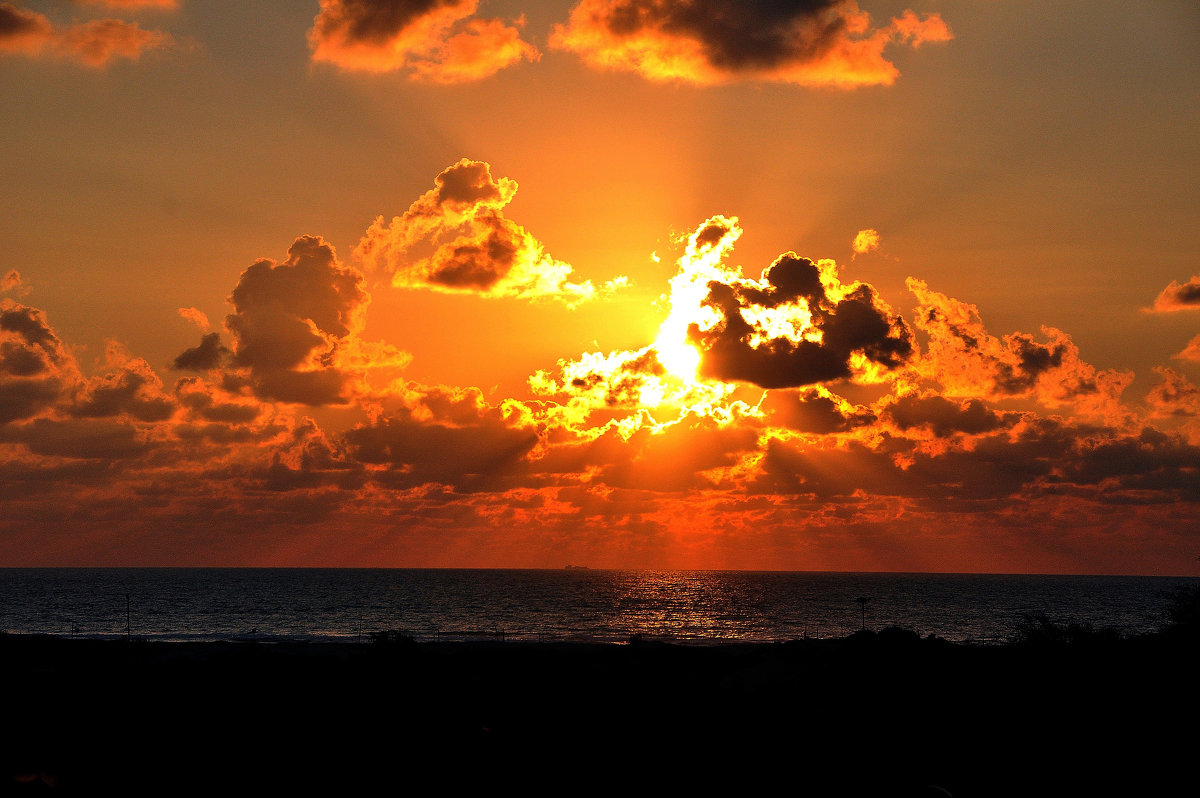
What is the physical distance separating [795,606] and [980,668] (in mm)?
136063

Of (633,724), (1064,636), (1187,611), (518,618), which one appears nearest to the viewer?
(633,724)

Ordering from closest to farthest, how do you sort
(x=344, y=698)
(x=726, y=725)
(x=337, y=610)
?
(x=726, y=725), (x=344, y=698), (x=337, y=610)

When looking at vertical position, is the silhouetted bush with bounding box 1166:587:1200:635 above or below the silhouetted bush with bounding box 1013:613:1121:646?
above

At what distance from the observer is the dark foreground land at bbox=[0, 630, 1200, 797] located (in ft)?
107

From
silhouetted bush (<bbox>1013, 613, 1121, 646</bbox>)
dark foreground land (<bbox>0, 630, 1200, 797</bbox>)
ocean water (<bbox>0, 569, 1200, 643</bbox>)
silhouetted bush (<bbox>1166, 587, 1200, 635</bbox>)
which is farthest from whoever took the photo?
ocean water (<bbox>0, 569, 1200, 643</bbox>)

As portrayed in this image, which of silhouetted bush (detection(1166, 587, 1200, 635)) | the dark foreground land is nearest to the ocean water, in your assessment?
silhouetted bush (detection(1166, 587, 1200, 635))

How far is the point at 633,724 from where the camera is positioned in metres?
42.9

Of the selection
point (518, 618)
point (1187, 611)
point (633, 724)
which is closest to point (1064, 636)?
point (1187, 611)

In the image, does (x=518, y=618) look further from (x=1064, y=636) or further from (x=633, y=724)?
(x=633, y=724)

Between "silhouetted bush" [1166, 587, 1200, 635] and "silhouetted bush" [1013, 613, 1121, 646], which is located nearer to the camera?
"silhouetted bush" [1013, 613, 1121, 646]

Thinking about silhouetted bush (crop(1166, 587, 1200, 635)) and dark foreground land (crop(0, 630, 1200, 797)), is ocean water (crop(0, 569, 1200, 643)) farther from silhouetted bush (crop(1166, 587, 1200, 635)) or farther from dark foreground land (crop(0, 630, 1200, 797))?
dark foreground land (crop(0, 630, 1200, 797))

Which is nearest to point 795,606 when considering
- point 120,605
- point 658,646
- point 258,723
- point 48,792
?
point 658,646

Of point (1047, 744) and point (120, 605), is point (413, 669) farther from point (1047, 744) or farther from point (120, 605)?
point (120, 605)

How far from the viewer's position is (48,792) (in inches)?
1112
